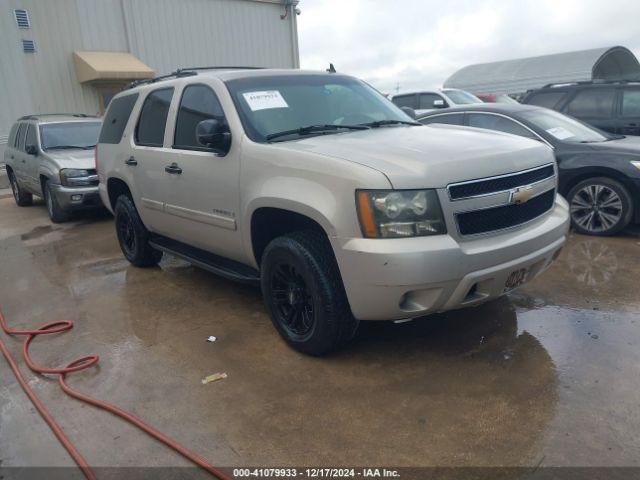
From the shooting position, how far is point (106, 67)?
15.8m

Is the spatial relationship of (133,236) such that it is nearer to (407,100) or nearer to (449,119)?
(449,119)

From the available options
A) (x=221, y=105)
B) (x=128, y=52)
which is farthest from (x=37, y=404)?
(x=128, y=52)

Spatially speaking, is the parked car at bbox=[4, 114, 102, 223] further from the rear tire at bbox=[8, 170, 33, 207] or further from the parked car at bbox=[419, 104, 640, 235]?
the parked car at bbox=[419, 104, 640, 235]

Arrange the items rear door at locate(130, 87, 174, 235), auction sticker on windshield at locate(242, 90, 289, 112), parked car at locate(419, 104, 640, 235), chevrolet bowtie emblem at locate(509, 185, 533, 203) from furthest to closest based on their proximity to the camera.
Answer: parked car at locate(419, 104, 640, 235) < rear door at locate(130, 87, 174, 235) < auction sticker on windshield at locate(242, 90, 289, 112) < chevrolet bowtie emblem at locate(509, 185, 533, 203)

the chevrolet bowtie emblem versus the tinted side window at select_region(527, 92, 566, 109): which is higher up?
the tinted side window at select_region(527, 92, 566, 109)

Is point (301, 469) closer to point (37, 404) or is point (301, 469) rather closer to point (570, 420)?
point (570, 420)

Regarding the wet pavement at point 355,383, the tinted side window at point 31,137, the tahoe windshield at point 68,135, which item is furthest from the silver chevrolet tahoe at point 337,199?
the tinted side window at point 31,137

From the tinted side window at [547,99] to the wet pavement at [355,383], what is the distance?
4239 millimetres

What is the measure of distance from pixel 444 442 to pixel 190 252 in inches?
112

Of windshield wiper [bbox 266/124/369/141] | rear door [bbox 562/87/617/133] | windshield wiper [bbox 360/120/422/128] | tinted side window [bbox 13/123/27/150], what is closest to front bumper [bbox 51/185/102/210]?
tinted side window [bbox 13/123/27/150]

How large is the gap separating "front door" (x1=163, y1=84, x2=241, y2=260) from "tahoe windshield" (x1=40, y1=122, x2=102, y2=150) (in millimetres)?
5330

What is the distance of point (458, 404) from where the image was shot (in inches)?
112

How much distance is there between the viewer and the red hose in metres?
2.50

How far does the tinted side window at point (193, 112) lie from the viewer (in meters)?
3.95
